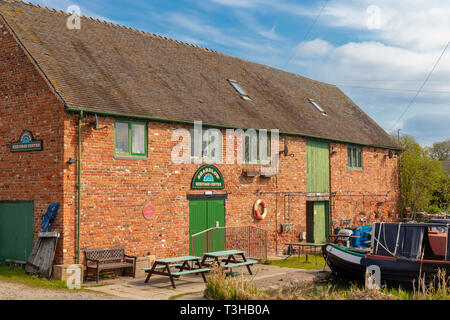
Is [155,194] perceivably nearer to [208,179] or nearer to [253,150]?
[208,179]

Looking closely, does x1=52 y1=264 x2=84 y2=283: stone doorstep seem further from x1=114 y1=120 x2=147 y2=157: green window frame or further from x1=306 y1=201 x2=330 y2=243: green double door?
x1=306 y1=201 x2=330 y2=243: green double door

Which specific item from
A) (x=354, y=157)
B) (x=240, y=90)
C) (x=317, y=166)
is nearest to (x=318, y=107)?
(x=354, y=157)

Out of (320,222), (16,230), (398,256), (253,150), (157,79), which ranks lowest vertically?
(398,256)

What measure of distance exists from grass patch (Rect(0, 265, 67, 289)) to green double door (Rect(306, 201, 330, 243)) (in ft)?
41.9

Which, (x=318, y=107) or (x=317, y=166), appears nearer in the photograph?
(x=317, y=166)

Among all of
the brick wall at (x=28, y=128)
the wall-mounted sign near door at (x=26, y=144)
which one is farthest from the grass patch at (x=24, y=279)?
the wall-mounted sign near door at (x=26, y=144)

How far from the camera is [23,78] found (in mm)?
15383

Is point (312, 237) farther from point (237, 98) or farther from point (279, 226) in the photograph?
point (237, 98)

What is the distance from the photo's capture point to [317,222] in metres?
23.2

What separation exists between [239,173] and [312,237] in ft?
19.9

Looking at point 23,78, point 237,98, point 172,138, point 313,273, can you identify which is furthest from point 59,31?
point 313,273

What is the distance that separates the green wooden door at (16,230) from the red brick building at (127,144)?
5 cm

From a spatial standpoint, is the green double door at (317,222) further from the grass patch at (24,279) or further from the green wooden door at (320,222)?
the grass patch at (24,279)

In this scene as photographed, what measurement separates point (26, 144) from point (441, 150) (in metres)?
72.2
